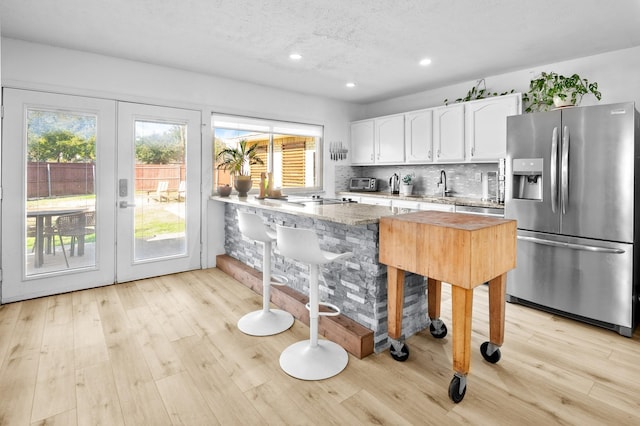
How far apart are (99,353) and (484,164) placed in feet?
14.9

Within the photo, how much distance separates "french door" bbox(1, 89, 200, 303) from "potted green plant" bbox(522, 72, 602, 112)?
3.87m

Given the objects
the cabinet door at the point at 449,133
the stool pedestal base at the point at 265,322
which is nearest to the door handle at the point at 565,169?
the cabinet door at the point at 449,133

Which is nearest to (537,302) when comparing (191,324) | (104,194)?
(191,324)

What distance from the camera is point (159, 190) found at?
13.4 feet

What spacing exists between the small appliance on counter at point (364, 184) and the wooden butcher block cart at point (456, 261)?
336cm

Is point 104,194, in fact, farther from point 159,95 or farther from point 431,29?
point 431,29

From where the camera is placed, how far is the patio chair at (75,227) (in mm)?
3555

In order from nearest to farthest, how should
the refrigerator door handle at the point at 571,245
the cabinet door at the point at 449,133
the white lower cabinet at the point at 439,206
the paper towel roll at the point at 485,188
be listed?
the refrigerator door handle at the point at 571,245, the white lower cabinet at the point at 439,206, the paper towel roll at the point at 485,188, the cabinet door at the point at 449,133

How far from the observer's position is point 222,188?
4.36m

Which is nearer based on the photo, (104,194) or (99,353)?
(99,353)

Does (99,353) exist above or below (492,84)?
below

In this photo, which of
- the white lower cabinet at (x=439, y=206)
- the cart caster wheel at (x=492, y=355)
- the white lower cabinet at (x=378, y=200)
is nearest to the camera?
the cart caster wheel at (x=492, y=355)

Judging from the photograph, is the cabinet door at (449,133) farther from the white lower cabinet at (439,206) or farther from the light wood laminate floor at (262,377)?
the light wood laminate floor at (262,377)

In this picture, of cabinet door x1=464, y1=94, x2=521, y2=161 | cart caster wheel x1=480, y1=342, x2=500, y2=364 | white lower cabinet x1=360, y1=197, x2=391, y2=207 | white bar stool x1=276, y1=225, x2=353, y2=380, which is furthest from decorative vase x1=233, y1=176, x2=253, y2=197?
cart caster wheel x1=480, y1=342, x2=500, y2=364
